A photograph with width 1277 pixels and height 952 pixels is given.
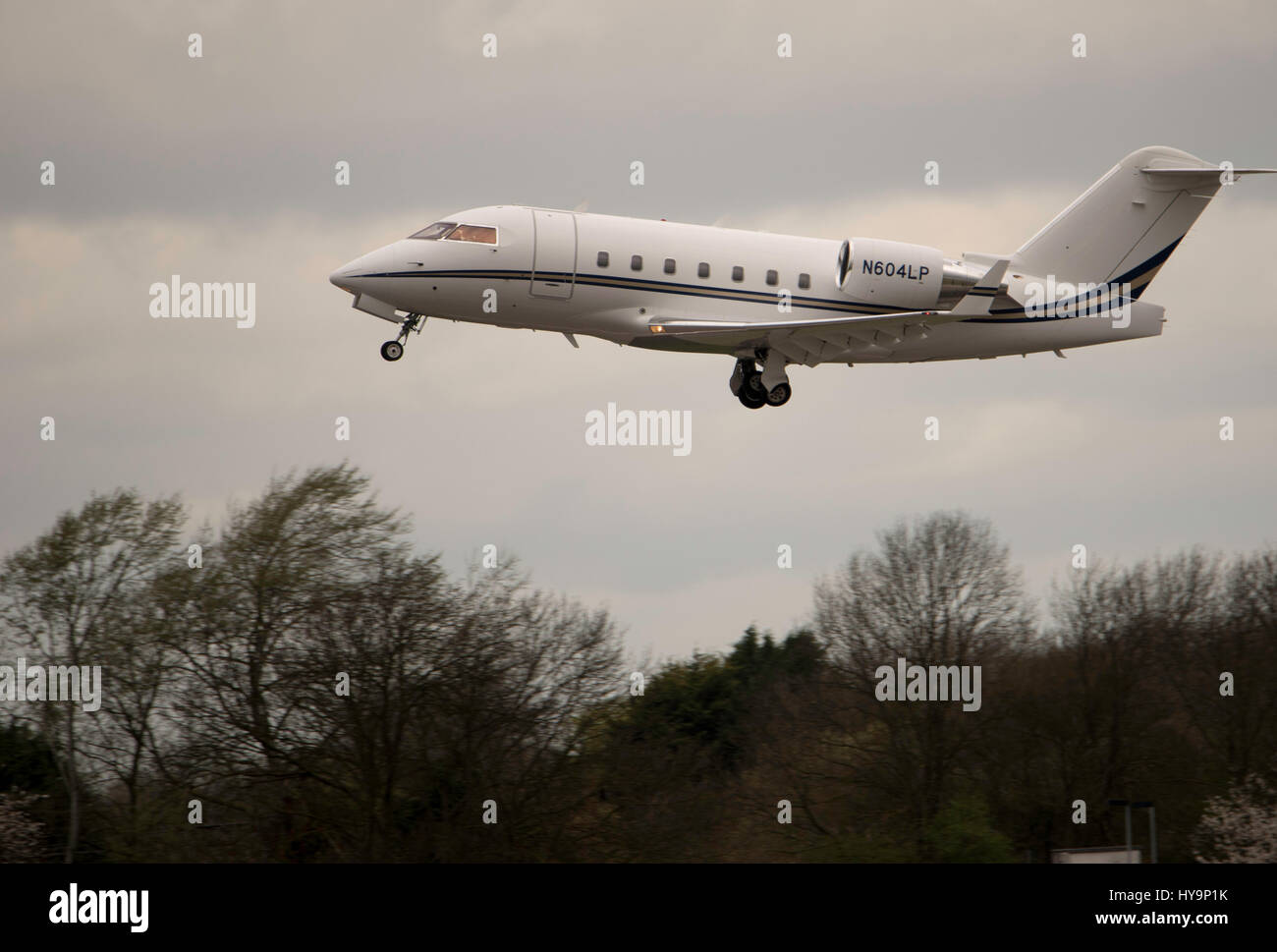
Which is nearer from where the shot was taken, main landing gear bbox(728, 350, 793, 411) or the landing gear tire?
main landing gear bbox(728, 350, 793, 411)

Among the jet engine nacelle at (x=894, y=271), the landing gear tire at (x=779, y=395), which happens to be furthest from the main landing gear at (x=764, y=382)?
the jet engine nacelle at (x=894, y=271)

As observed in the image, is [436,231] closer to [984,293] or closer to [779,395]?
[779,395]

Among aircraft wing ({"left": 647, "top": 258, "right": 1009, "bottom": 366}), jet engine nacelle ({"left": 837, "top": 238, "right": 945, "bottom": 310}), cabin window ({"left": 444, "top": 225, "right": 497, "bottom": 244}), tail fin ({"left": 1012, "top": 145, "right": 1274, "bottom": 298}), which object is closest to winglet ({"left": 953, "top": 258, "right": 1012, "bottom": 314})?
aircraft wing ({"left": 647, "top": 258, "right": 1009, "bottom": 366})

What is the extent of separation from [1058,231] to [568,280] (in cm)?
1180

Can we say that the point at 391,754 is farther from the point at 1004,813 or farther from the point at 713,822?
the point at 1004,813

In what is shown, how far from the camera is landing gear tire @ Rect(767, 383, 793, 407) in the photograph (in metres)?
32.4

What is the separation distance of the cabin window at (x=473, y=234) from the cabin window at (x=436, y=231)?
0.40 ft

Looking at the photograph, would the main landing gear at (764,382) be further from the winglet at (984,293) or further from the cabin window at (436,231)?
the cabin window at (436,231)

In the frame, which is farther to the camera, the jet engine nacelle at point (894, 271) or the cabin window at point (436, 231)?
the jet engine nacelle at point (894, 271)

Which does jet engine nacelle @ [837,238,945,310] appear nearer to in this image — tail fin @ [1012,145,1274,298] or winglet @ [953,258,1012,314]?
winglet @ [953,258,1012,314]

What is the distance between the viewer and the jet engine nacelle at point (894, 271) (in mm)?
31500

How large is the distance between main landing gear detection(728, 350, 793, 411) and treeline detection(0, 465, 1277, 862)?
11.0 metres

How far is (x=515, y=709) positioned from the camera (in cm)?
4003
